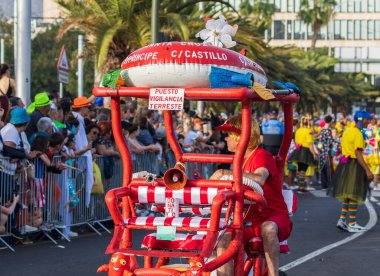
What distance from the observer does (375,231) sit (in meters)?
15.2

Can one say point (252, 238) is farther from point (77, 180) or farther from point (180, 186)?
point (77, 180)

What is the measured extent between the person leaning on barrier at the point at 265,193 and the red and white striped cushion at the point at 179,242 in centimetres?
68

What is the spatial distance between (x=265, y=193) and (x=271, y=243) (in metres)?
0.40

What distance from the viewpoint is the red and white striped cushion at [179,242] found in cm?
675

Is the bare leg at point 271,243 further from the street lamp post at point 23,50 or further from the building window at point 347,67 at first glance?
the building window at point 347,67

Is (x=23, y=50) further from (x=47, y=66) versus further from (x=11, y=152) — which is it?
(x=47, y=66)

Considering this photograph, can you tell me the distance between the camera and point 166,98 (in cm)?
683

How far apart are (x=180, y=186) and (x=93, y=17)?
19290 mm

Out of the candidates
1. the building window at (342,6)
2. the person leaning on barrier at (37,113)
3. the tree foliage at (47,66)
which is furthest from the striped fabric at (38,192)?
the building window at (342,6)

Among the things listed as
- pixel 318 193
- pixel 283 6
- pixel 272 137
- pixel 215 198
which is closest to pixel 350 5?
pixel 283 6

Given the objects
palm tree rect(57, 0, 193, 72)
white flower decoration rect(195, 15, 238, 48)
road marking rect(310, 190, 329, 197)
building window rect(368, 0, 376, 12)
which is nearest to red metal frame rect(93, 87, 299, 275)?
white flower decoration rect(195, 15, 238, 48)

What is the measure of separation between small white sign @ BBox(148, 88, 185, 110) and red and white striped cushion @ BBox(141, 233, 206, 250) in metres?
0.90

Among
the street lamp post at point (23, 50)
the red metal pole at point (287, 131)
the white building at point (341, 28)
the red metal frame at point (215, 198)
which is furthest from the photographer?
the white building at point (341, 28)

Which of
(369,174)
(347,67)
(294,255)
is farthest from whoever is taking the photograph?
(347,67)
